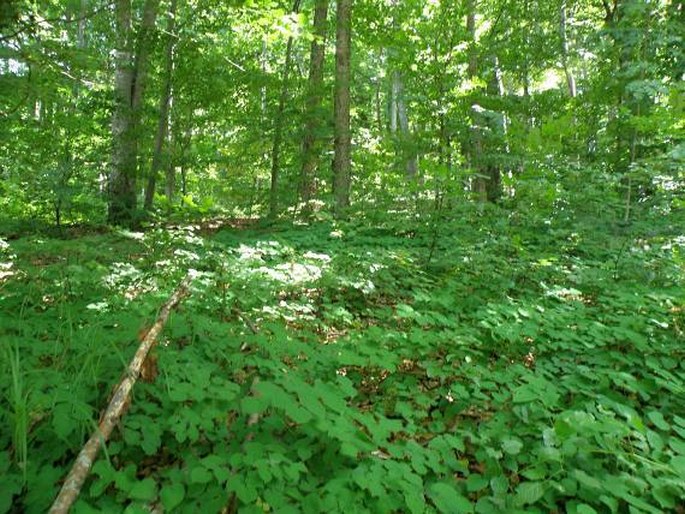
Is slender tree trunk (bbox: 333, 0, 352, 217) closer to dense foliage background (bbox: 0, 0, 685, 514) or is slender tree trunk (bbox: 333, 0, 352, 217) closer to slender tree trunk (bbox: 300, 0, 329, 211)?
dense foliage background (bbox: 0, 0, 685, 514)

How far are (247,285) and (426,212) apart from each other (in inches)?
133

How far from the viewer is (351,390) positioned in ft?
7.69

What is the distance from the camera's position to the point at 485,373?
2848 mm

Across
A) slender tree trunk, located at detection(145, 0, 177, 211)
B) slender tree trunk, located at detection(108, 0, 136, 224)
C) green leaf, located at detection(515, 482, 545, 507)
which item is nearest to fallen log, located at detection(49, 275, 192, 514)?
green leaf, located at detection(515, 482, 545, 507)

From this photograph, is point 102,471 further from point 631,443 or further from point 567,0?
point 567,0

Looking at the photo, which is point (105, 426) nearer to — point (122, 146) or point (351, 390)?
point (351, 390)

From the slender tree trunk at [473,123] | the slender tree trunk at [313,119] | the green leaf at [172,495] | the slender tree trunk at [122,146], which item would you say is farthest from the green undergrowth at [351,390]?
the slender tree trunk at [313,119]

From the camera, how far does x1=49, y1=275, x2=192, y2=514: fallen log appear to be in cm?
165

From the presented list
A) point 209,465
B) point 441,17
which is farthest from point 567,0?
→ point 209,465

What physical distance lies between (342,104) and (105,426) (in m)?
8.00

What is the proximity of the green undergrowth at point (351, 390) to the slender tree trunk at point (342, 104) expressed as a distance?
14.9 ft

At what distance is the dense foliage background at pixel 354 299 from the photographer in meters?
2.00

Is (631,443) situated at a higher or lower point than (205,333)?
lower

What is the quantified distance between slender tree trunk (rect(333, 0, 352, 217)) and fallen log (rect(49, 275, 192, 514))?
636 centimetres
